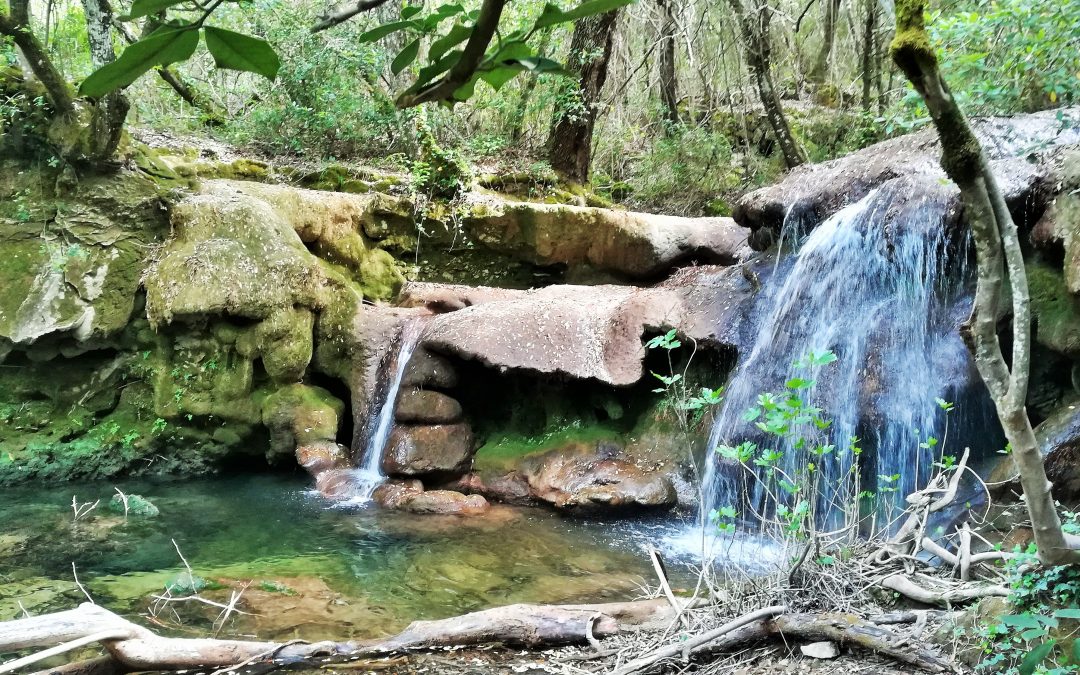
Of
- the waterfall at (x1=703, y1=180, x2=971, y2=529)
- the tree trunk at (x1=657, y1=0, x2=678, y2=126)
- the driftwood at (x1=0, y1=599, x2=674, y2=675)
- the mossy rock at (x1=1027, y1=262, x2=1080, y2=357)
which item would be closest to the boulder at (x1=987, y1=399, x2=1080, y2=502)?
the mossy rock at (x1=1027, y1=262, x2=1080, y2=357)

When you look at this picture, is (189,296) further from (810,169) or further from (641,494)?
(810,169)

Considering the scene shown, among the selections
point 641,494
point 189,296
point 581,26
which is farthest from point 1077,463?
→ point 581,26

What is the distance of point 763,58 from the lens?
10852 millimetres

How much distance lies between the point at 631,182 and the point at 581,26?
124 inches

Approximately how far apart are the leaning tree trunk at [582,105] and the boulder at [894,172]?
4.07 metres

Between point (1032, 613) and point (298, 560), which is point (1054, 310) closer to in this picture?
point (1032, 613)

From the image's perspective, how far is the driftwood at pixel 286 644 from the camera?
3.04 meters

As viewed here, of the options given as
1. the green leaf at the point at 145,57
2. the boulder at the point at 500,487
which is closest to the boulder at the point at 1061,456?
the boulder at the point at 500,487

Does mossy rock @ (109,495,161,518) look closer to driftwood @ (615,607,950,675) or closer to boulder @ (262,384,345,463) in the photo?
boulder @ (262,384,345,463)

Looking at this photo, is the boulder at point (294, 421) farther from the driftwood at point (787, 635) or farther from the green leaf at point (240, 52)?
the green leaf at point (240, 52)

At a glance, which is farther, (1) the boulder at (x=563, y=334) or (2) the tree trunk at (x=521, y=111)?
(2) the tree trunk at (x=521, y=111)

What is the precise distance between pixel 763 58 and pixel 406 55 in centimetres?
1130

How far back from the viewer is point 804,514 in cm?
330

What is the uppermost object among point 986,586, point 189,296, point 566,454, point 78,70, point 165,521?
point 78,70
